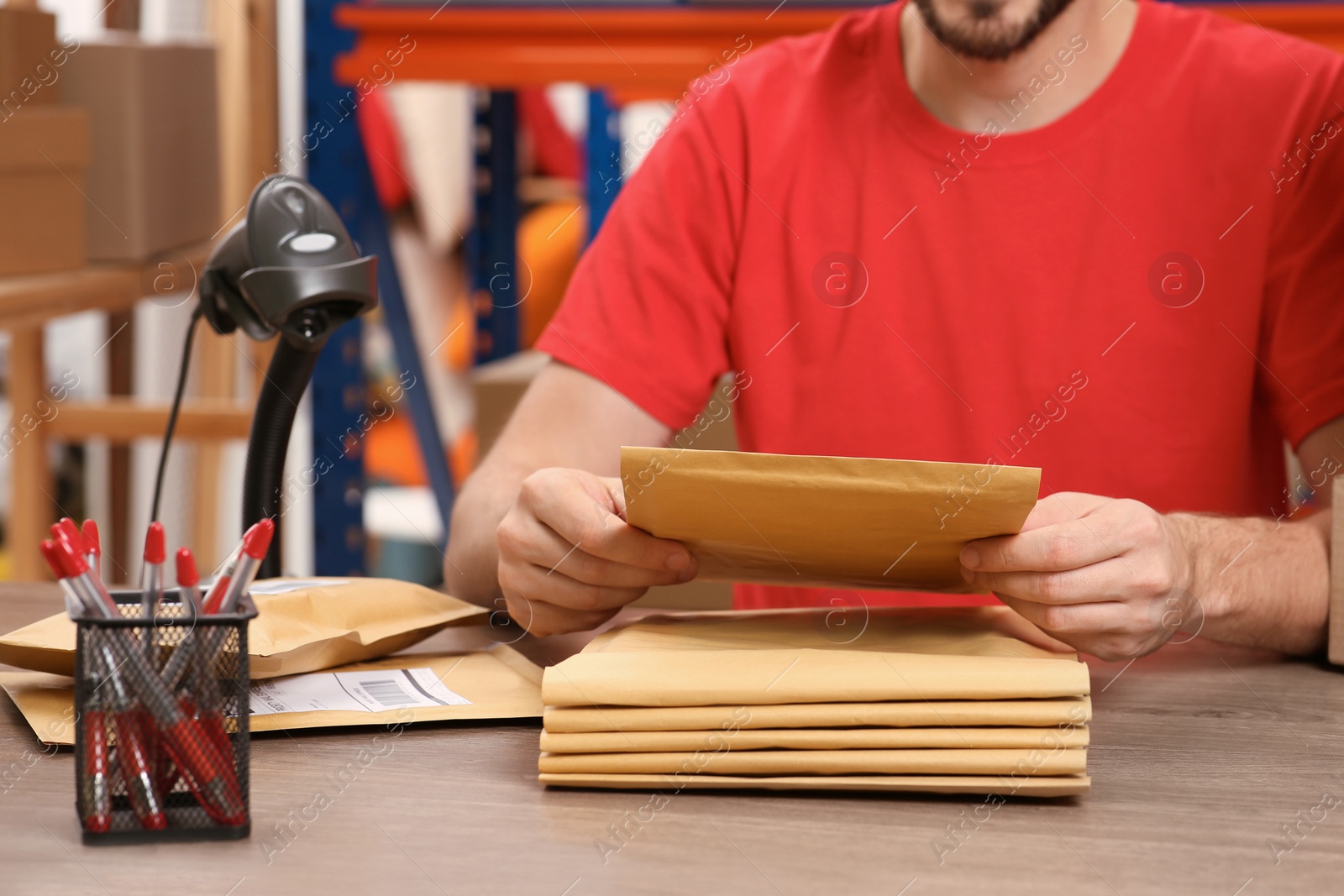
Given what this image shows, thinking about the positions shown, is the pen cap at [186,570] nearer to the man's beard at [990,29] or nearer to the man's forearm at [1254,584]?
the man's forearm at [1254,584]

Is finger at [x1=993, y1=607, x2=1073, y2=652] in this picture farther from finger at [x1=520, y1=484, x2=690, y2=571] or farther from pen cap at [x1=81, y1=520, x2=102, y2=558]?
pen cap at [x1=81, y1=520, x2=102, y2=558]

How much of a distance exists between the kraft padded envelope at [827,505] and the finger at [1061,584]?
0.03m

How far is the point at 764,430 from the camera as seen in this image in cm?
126

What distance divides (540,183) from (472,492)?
2.79m

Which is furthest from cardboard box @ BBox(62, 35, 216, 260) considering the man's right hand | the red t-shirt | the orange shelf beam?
the man's right hand

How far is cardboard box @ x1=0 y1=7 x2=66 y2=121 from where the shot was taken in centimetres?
184

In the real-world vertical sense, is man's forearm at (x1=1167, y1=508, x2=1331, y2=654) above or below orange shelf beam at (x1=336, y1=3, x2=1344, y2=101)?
below

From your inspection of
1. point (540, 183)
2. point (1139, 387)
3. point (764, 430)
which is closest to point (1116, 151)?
point (1139, 387)

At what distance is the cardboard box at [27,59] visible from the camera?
184 cm

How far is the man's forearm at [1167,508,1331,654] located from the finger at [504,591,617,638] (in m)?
0.38

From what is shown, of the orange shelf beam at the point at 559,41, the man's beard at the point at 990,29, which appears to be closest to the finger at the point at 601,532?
the man's beard at the point at 990,29

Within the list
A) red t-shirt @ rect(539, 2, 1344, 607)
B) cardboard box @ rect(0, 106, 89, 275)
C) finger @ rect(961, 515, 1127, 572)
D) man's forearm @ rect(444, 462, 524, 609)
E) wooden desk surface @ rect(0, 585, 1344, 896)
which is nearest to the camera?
wooden desk surface @ rect(0, 585, 1344, 896)

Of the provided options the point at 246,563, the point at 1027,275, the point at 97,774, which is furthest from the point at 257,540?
the point at 1027,275

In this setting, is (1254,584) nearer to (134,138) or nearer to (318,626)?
(318,626)
